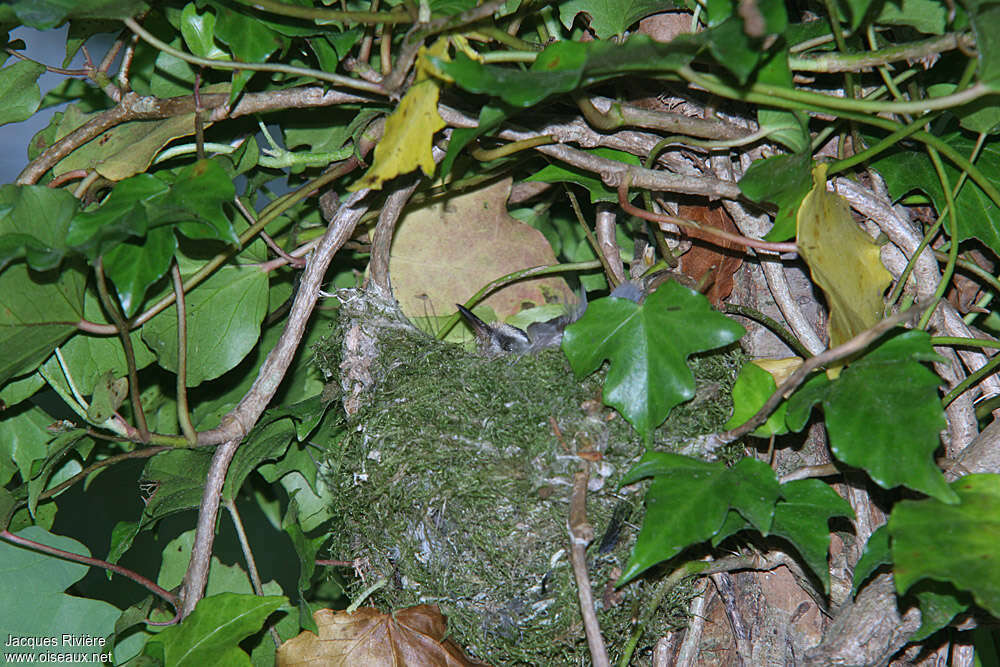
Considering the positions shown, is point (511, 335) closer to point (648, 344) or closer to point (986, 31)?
point (648, 344)

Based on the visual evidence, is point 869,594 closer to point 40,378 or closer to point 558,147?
point 558,147

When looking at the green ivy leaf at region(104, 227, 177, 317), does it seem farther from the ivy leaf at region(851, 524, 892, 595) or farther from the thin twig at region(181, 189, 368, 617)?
the ivy leaf at region(851, 524, 892, 595)

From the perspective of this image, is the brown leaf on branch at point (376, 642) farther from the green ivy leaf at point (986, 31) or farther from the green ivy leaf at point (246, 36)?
the green ivy leaf at point (986, 31)

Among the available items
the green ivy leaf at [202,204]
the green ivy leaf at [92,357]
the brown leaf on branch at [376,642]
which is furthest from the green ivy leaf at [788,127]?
the green ivy leaf at [92,357]

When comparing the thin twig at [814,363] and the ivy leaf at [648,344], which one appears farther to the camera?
the ivy leaf at [648,344]

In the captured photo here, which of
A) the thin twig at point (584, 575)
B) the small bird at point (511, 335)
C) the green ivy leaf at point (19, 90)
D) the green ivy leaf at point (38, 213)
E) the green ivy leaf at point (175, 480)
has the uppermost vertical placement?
the green ivy leaf at point (19, 90)

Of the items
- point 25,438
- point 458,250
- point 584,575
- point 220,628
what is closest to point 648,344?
point 584,575
